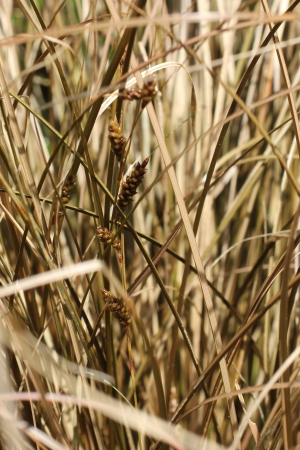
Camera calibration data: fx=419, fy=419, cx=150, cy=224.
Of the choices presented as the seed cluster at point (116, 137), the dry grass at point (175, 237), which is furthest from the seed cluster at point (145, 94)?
the dry grass at point (175, 237)

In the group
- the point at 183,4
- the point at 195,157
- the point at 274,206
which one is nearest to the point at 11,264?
the point at 195,157

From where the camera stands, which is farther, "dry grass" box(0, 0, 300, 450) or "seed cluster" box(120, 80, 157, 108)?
"dry grass" box(0, 0, 300, 450)

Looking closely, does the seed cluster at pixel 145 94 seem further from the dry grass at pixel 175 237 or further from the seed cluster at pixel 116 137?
the dry grass at pixel 175 237

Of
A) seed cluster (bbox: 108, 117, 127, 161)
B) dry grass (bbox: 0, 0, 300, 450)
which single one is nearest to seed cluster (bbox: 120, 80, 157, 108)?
seed cluster (bbox: 108, 117, 127, 161)

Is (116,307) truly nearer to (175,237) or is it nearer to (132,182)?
(132,182)

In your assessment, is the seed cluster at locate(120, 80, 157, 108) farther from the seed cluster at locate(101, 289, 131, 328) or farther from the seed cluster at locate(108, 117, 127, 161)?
the seed cluster at locate(101, 289, 131, 328)

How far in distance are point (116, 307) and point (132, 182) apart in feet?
0.35

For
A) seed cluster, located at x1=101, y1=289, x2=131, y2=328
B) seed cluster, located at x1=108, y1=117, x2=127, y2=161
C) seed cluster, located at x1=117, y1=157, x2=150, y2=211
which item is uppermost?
seed cluster, located at x1=108, y1=117, x2=127, y2=161

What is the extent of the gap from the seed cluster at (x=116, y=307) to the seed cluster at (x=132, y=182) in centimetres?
8

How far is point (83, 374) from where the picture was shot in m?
0.40

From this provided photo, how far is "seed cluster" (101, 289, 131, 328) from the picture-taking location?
35 centimetres

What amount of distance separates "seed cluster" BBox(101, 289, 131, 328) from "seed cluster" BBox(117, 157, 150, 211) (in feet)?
0.26

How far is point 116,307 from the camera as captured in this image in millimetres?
355

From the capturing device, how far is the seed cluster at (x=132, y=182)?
13.4 inches
